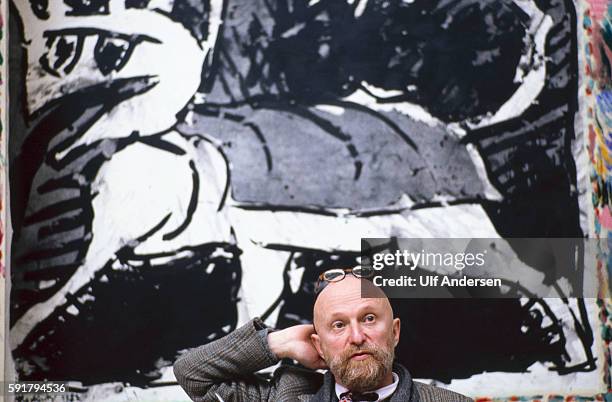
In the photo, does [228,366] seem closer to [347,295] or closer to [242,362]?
[242,362]

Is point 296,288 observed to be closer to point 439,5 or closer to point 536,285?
point 536,285

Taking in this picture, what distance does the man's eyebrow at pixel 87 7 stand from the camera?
2.62 metres

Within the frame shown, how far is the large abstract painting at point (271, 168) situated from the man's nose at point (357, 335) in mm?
631

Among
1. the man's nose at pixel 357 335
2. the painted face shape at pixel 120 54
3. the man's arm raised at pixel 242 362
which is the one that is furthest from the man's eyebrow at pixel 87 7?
the man's nose at pixel 357 335

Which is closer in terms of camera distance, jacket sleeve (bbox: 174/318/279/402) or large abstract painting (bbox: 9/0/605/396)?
jacket sleeve (bbox: 174/318/279/402)

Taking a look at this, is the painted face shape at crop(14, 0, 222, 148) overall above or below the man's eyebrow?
below

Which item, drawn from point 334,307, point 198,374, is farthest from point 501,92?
point 198,374

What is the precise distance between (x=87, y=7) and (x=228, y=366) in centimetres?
148

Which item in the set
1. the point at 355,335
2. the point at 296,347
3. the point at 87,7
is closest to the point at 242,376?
the point at 296,347

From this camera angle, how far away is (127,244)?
8.36ft

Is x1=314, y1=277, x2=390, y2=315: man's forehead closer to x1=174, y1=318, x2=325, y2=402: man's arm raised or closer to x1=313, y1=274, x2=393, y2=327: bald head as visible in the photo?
x1=313, y1=274, x2=393, y2=327: bald head

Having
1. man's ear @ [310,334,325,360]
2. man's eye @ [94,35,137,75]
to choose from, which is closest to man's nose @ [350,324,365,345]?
man's ear @ [310,334,325,360]

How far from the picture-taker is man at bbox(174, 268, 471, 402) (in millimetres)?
1911

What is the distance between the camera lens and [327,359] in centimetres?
196
